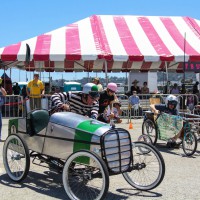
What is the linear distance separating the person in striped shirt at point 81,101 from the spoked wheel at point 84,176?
1.08 m

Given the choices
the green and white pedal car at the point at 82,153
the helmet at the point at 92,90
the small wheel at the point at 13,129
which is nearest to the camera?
the green and white pedal car at the point at 82,153

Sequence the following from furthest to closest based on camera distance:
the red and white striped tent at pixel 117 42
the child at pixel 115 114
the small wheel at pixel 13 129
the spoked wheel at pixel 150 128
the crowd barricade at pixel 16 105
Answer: the red and white striped tent at pixel 117 42
the crowd barricade at pixel 16 105
the spoked wheel at pixel 150 128
the small wheel at pixel 13 129
the child at pixel 115 114

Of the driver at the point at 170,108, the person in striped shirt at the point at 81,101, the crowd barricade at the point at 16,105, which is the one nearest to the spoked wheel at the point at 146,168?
the person in striped shirt at the point at 81,101

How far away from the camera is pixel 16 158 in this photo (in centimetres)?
568

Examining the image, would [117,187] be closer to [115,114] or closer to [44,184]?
[44,184]

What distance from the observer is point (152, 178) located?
5.29m

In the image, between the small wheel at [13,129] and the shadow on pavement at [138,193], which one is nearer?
the shadow on pavement at [138,193]

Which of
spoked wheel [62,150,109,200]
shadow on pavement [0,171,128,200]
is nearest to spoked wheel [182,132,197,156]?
shadow on pavement [0,171,128,200]

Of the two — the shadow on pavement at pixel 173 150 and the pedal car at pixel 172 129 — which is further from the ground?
the pedal car at pixel 172 129

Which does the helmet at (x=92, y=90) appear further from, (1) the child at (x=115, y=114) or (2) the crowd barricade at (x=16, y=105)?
(2) the crowd barricade at (x=16, y=105)

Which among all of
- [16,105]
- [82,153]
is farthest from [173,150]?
[16,105]

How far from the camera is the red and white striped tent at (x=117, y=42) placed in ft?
52.9

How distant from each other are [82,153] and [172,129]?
4136 millimetres

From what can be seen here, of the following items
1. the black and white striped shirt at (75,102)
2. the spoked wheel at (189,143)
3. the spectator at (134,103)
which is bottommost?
the spoked wheel at (189,143)
